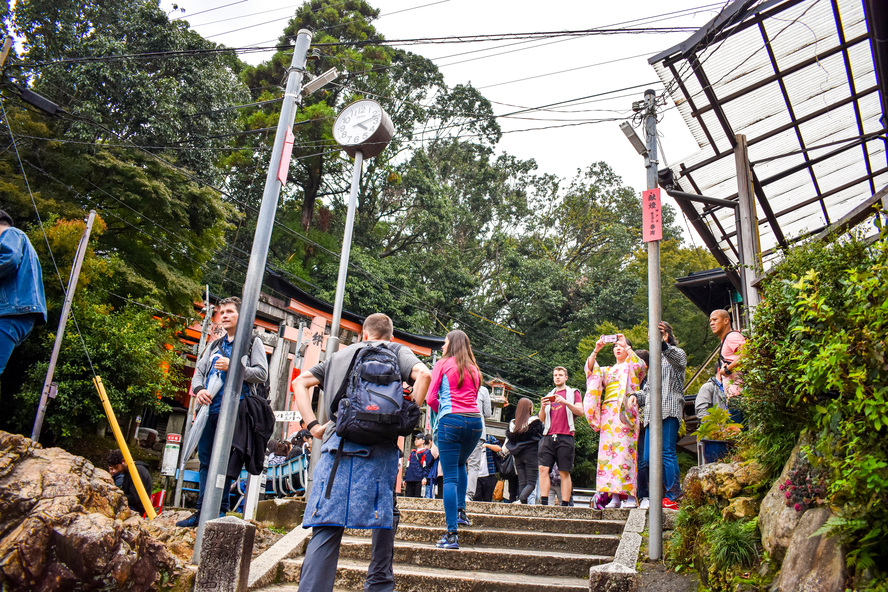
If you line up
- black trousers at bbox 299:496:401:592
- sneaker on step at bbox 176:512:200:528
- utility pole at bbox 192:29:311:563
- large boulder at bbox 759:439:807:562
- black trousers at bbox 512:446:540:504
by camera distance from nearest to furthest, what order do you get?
large boulder at bbox 759:439:807:562, black trousers at bbox 299:496:401:592, utility pole at bbox 192:29:311:563, sneaker on step at bbox 176:512:200:528, black trousers at bbox 512:446:540:504

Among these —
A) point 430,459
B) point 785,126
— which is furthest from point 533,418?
point 785,126

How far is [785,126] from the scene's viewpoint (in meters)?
7.91

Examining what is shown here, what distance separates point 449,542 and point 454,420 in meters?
1.10

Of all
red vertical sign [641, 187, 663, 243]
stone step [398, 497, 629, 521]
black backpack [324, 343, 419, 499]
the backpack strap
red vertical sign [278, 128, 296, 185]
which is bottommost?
stone step [398, 497, 629, 521]

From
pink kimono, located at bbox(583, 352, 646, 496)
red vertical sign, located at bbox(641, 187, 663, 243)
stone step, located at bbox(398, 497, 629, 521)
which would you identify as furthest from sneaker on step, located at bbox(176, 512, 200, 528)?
red vertical sign, located at bbox(641, 187, 663, 243)

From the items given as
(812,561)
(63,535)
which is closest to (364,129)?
(63,535)

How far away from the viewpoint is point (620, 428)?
262 inches

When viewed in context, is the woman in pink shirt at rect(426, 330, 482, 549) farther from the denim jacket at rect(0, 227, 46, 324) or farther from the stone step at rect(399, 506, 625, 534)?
the denim jacket at rect(0, 227, 46, 324)

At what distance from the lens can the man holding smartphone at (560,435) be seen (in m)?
7.43

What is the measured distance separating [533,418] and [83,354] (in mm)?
11682

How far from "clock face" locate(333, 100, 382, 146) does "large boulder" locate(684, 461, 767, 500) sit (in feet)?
17.9

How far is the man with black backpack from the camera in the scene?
333 cm

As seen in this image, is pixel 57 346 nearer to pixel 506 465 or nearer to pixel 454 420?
pixel 506 465

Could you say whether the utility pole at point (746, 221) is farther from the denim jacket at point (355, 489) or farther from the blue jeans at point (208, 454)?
the blue jeans at point (208, 454)
